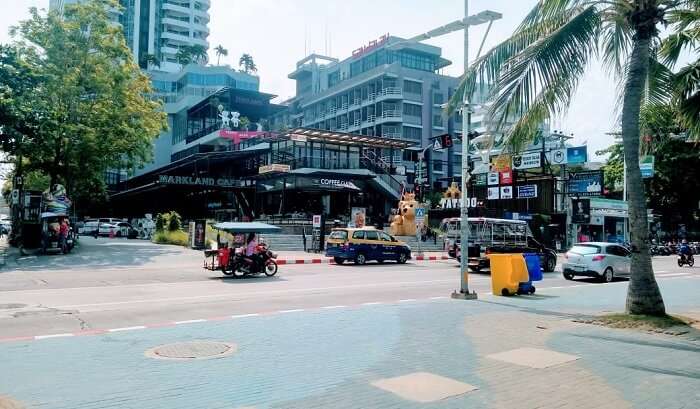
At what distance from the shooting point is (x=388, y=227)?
44.5 m

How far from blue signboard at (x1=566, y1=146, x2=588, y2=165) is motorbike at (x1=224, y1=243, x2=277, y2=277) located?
1301 inches

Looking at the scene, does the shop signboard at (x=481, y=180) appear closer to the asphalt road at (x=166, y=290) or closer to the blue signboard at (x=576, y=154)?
the blue signboard at (x=576, y=154)

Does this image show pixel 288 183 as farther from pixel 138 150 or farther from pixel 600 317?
pixel 600 317

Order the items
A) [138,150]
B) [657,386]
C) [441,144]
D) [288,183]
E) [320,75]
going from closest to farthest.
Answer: [657,386] → [441,144] → [138,150] → [288,183] → [320,75]

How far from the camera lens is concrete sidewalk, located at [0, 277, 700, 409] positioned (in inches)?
222

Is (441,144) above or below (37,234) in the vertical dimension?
above

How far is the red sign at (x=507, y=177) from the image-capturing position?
1759 inches

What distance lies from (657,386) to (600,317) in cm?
465

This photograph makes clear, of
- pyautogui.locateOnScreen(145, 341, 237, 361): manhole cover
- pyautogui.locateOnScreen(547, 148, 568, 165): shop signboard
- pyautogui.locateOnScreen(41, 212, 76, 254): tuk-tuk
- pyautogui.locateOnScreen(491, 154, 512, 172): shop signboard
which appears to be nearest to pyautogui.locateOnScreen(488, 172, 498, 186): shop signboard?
pyautogui.locateOnScreen(547, 148, 568, 165): shop signboard

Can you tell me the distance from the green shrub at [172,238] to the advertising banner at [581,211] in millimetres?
29143

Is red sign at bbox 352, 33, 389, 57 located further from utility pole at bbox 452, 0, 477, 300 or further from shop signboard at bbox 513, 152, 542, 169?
utility pole at bbox 452, 0, 477, 300

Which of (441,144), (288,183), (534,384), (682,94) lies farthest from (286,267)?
(288,183)

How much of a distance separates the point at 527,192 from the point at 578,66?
120ft

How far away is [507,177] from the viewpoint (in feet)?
148
